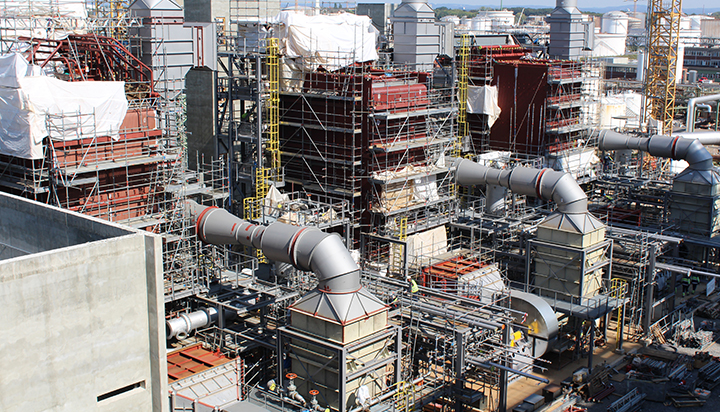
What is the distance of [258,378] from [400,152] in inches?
571

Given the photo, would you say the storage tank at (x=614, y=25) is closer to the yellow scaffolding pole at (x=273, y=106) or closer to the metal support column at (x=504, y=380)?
the yellow scaffolding pole at (x=273, y=106)

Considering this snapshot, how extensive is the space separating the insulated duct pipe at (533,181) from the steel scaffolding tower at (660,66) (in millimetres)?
28958

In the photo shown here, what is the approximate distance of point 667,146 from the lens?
47.0 metres

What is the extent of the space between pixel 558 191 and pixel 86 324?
2340 centimetres

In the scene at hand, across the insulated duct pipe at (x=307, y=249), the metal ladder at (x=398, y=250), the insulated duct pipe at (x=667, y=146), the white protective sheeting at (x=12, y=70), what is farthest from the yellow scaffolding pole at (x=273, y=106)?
the insulated duct pipe at (x=667, y=146)

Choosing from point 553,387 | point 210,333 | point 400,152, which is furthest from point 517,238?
point 210,333

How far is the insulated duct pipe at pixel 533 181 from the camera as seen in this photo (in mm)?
37250

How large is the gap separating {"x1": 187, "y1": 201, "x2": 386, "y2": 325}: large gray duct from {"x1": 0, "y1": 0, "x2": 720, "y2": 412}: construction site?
3.2 inches

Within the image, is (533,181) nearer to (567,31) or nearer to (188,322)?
(188,322)

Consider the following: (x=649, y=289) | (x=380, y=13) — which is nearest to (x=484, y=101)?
(x=380, y=13)

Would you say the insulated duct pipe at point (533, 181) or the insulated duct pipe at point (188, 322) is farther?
Answer: the insulated duct pipe at point (533, 181)

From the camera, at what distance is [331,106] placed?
3994 cm

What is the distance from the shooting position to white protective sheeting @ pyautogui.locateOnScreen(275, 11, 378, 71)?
40.7 meters

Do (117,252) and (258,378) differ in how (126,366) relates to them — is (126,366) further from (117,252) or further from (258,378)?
(258,378)
